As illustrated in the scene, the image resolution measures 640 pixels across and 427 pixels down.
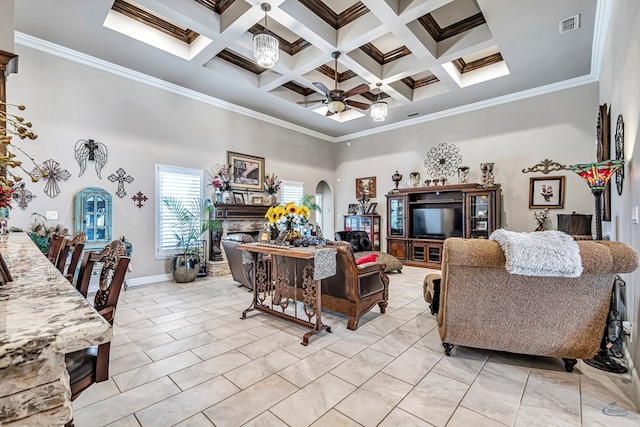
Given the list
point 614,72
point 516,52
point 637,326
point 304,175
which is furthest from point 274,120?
point 637,326

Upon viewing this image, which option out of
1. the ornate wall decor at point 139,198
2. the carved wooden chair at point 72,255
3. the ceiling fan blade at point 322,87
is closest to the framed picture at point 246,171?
the ornate wall decor at point 139,198

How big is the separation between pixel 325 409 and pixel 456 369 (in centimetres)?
121

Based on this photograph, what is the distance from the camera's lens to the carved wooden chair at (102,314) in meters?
1.24

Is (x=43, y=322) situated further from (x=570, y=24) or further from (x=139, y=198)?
(x=570, y=24)

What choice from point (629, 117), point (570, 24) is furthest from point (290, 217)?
point (570, 24)

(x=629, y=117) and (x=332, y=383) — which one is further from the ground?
(x=629, y=117)

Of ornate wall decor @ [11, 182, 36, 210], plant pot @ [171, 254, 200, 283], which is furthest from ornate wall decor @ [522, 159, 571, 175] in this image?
ornate wall decor @ [11, 182, 36, 210]

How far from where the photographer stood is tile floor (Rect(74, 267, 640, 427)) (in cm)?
188

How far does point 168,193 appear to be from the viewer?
573 cm

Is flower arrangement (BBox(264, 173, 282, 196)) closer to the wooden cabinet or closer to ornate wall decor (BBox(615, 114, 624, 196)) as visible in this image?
the wooden cabinet

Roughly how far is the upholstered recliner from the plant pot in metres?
0.99

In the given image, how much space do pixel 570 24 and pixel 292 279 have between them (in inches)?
197

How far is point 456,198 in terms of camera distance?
6863 mm

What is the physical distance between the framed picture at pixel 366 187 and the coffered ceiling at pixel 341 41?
8.64 feet
